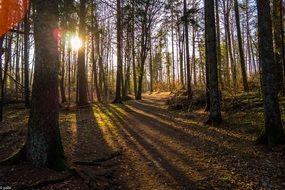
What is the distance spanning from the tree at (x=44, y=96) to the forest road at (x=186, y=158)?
178 cm

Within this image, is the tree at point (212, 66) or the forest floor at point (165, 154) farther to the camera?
the tree at point (212, 66)

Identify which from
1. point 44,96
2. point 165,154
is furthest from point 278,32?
point 44,96

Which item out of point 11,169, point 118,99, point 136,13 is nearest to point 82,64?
point 118,99

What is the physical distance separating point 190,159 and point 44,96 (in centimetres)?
406

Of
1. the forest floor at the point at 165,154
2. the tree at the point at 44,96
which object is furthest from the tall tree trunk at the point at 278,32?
the tree at the point at 44,96

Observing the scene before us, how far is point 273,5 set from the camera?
702 inches

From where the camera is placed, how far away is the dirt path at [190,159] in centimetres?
691

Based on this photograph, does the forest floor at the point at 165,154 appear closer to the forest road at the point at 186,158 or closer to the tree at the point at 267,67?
the forest road at the point at 186,158

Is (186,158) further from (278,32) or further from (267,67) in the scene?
(278,32)

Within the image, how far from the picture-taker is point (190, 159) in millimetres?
8477

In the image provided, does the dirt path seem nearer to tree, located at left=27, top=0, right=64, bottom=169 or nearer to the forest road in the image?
the forest road

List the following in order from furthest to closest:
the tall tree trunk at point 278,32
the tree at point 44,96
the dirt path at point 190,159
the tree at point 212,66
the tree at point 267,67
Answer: the tall tree trunk at point 278,32, the tree at point 212,66, the tree at point 267,67, the tree at point 44,96, the dirt path at point 190,159

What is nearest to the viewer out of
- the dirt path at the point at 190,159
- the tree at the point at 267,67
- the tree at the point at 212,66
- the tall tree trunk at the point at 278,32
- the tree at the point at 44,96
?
the dirt path at the point at 190,159

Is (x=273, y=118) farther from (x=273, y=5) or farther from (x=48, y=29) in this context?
(x=273, y=5)
